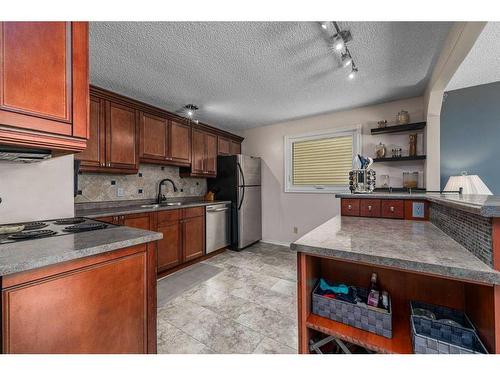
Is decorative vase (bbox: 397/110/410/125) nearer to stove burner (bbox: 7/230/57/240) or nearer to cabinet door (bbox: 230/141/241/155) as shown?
cabinet door (bbox: 230/141/241/155)

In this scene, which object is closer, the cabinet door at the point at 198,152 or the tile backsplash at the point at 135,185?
the tile backsplash at the point at 135,185

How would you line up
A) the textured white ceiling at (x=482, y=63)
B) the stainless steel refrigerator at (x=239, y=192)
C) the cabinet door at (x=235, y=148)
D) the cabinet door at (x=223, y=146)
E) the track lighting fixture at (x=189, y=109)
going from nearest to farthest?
the textured white ceiling at (x=482, y=63)
the track lighting fixture at (x=189, y=109)
the stainless steel refrigerator at (x=239, y=192)
the cabinet door at (x=223, y=146)
the cabinet door at (x=235, y=148)

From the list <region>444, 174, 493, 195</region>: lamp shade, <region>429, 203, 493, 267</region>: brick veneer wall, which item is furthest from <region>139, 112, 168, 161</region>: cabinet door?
<region>444, 174, 493, 195</region>: lamp shade

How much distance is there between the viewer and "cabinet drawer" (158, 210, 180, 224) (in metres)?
2.72

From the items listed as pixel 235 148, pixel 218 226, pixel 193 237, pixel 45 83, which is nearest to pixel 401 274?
pixel 45 83

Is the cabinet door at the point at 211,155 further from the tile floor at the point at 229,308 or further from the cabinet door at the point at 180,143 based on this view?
the tile floor at the point at 229,308

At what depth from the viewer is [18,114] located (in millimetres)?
928

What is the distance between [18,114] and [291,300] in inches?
92.9

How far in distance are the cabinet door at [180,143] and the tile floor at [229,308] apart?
1617 mm

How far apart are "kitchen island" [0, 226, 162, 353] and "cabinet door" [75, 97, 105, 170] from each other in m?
1.58

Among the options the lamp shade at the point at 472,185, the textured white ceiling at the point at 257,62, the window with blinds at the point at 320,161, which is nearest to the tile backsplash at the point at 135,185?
the textured white ceiling at the point at 257,62

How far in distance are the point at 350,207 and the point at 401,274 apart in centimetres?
A: 88

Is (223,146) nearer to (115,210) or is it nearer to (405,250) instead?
(115,210)

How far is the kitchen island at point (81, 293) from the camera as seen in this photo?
0.78m
